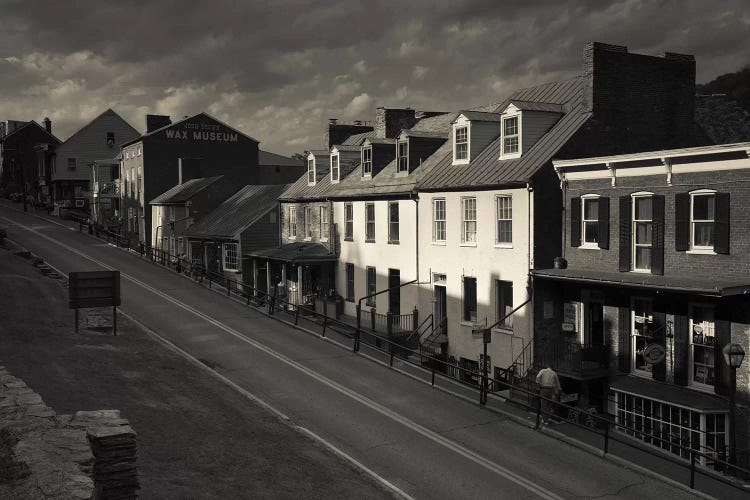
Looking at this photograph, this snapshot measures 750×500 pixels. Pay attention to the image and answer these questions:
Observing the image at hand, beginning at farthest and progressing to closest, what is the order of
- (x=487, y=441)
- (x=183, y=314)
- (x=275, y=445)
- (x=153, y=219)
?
1. (x=153, y=219)
2. (x=183, y=314)
3. (x=487, y=441)
4. (x=275, y=445)

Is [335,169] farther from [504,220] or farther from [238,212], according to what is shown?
[504,220]

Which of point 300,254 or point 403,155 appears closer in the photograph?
point 403,155

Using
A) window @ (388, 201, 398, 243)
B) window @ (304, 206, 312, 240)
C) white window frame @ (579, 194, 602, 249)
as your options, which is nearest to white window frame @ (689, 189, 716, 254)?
white window frame @ (579, 194, 602, 249)

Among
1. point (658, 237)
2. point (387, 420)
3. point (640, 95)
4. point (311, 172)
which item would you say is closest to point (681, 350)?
point (658, 237)

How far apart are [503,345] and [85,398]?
16751mm

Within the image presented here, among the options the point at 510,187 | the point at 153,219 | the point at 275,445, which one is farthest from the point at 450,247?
the point at 153,219

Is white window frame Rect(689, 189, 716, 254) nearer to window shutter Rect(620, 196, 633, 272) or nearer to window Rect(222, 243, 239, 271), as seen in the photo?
window shutter Rect(620, 196, 633, 272)

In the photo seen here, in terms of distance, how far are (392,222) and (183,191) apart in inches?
1165

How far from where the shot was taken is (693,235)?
22.3 meters

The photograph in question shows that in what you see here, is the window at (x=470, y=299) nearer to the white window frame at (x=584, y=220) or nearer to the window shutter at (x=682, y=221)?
the white window frame at (x=584, y=220)

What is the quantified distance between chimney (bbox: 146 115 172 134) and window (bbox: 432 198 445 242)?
46363 mm

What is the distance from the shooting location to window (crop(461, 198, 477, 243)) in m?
30.7

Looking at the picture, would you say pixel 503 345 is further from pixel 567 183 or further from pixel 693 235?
pixel 693 235

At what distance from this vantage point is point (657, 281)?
22.1 metres
